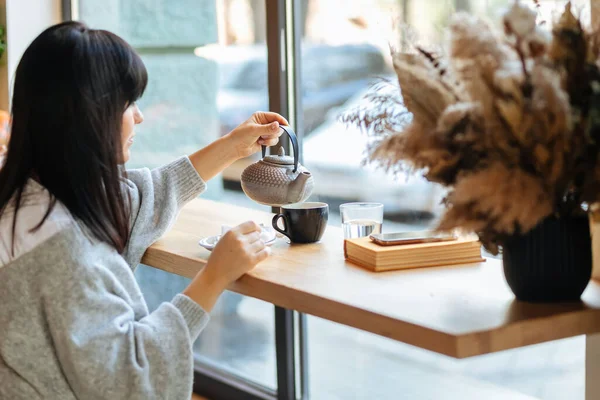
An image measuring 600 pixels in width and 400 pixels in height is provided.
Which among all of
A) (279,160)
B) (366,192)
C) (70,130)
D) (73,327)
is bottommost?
(366,192)

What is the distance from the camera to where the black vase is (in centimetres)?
121

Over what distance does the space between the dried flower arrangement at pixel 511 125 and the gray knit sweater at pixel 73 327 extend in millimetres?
501

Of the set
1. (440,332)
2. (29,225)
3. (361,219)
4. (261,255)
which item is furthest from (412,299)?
(29,225)

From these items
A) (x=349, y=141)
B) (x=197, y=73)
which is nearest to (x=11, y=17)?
(x=197, y=73)

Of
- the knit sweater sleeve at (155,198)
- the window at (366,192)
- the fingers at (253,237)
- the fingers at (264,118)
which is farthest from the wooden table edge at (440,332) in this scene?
the window at (366,192)

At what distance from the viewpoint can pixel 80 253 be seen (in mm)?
1337

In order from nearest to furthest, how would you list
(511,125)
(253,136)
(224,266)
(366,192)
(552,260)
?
(511,125), (552,260), (224,266), (253,136), (366,192)

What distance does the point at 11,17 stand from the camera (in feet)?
9.96

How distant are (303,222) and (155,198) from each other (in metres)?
0.33

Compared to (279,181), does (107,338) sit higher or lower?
lower

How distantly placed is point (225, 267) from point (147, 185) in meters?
0.42

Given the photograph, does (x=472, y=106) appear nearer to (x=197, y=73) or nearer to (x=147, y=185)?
(x=147, y=185)

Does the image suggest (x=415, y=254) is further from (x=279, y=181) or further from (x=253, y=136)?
(x=253, y=136)

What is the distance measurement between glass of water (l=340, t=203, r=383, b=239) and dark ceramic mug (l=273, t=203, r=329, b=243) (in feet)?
0.15
